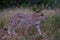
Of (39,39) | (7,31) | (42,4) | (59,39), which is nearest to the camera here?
(59,39)

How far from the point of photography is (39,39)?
23.1ft

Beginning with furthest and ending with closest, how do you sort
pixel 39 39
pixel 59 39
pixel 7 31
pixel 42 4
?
pixel 42 4, pixel 7 31, pixel 39 39, pixel 59 39

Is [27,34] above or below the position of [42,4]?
above

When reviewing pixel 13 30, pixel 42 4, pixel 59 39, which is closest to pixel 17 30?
pixel 13 30

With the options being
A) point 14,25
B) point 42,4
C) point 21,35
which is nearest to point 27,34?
point 21,35

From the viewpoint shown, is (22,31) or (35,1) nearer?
(22,31)

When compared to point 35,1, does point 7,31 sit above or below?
above

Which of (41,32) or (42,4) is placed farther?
(42,4)

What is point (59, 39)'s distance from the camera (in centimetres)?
652

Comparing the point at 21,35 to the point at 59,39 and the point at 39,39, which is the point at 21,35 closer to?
the point at 39,39

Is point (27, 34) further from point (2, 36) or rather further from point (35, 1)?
point (35, 1)

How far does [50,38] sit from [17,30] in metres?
1.11

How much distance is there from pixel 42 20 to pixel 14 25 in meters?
0.99

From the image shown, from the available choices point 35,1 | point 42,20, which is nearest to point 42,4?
point 35,1
